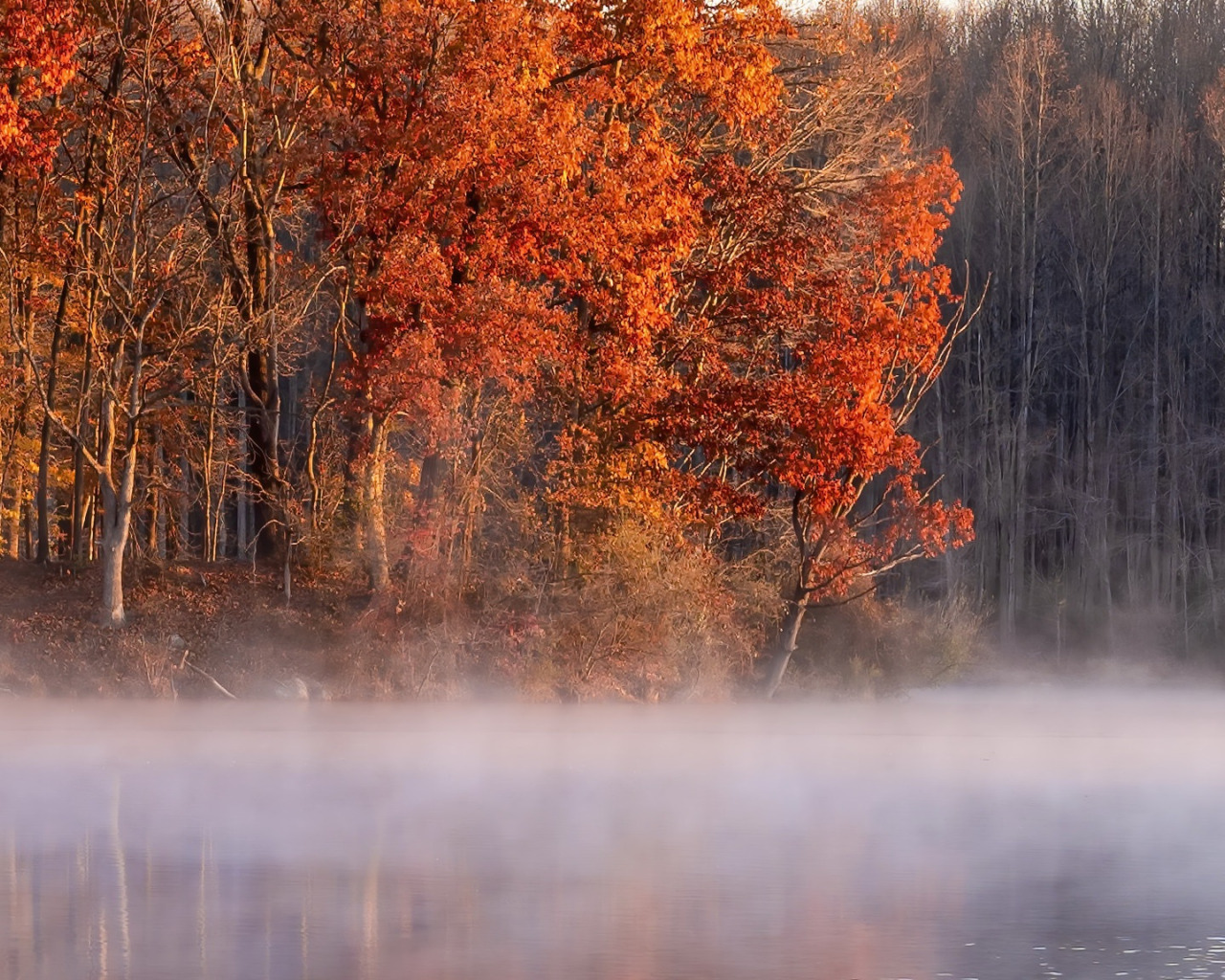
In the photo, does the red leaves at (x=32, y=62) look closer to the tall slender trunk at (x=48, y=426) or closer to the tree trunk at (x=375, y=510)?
the tall slender trunk at (x=48, y=426)

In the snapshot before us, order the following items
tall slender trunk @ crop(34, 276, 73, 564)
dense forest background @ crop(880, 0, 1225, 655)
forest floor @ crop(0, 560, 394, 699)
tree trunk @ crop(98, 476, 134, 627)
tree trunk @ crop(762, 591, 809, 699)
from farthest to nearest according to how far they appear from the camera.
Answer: dense forest background @ crop(880, 0, 1225, 655) < tall slender trunk @ crop(34, 276, 73, 564) < tree trunk @ crop(762, 591, 809, 699) < tree trunk @ crop(98, 476, 134, 627) < forest floor @ crop(0, 560, 394, 699)

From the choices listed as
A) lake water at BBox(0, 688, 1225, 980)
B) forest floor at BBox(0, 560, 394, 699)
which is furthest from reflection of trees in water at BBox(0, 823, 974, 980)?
forest floor at BBox(0, 560, 394, 699)

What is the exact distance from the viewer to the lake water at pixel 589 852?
9.38 metres

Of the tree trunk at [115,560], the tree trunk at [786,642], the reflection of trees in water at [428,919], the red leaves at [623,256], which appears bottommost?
the tree trunk at [786,642]

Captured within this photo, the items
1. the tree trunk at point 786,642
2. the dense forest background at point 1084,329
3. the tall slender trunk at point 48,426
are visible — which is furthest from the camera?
the dense forest background at point 1084,329

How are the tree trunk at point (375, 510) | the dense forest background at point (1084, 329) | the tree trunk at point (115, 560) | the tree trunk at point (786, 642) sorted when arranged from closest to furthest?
the tree trunk at point (115, 560), the tree trunk at point (375, 510), the tree trunk at point (786, 642), the dense forest background at point (1084, 329)

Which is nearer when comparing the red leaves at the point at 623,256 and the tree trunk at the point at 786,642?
the red leaves at the point at 623,256

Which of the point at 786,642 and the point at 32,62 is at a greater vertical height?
the point at 32,62

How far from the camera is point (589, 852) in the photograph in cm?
1326

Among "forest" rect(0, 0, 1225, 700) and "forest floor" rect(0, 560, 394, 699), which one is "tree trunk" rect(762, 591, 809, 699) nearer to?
"forest" rect(0, 0, 1225, 700)

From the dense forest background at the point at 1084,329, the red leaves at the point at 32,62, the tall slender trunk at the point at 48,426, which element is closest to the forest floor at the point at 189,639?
the tall slender trunk at the point at 48,426

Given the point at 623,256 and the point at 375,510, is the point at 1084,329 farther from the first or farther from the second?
the point at 375,510

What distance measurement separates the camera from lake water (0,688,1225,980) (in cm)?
938

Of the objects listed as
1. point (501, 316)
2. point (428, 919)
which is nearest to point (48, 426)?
point (501, 316)
